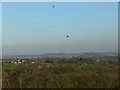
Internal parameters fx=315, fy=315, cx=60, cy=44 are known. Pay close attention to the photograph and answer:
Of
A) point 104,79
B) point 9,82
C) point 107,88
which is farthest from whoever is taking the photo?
point 104,79

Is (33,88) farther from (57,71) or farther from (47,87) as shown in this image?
(57,71)

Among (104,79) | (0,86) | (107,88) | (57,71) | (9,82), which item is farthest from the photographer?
(57,71)

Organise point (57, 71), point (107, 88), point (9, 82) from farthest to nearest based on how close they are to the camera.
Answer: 1. point (57, 71)
2. point (9, 82)
3. point (107, 88)

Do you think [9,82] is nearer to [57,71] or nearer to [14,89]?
[14,89]

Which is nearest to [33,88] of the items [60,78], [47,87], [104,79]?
[47,87]

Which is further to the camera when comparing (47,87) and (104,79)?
(104,79)

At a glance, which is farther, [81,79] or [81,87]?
[81,79]

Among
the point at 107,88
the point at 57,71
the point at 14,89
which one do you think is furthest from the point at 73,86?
the point at 57,71

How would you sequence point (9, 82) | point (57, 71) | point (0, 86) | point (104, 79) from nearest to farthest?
point (0, 86) < point (9, 82) < point (104, 79) < point (57, 71)
